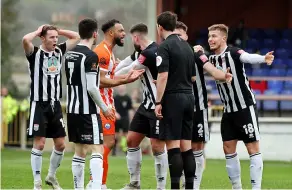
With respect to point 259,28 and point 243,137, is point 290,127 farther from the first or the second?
point 243,137

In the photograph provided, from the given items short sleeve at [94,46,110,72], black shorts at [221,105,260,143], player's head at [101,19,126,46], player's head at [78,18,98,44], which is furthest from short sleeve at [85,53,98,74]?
black shorts at [221,105,260,143]

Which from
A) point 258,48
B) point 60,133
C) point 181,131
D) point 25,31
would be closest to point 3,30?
point 25,31

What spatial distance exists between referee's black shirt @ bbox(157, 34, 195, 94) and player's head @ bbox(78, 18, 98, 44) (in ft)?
3.13

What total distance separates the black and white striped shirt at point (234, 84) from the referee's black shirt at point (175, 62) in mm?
800

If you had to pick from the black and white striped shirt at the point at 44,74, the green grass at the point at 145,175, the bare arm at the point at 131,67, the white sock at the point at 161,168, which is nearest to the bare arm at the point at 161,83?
the bare arm at the point at 131,67

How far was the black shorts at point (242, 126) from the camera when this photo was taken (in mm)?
12203

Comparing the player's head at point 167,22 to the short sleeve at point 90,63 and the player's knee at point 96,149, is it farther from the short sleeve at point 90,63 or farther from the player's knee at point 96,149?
the player's knee at point 96,149

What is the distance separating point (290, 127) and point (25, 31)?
10038mm

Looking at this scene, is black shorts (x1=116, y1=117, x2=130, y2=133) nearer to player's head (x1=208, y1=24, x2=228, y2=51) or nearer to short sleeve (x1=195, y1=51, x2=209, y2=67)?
short sleeve (x1=195, y1=51, x2=209, y2=67)

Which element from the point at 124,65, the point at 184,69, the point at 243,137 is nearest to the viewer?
the point at 184,69

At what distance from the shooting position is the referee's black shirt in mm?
11359

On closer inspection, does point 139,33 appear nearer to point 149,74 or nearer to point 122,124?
point 149,74

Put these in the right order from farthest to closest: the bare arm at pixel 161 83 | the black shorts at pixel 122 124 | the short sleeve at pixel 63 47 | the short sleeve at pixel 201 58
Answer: the black shorts at pixel 122 124, the short sleeve at pixel 63 47, the short sleeve at pixel 201 58, the bare arm at pixel 161 83

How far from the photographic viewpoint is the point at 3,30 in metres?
29.5
